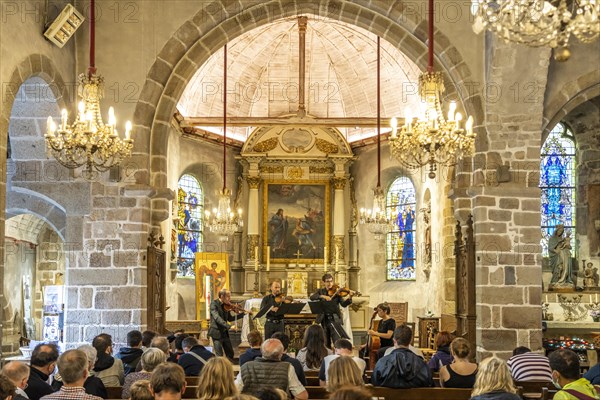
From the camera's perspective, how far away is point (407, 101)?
22.3m

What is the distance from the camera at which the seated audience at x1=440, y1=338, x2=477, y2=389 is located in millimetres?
7941

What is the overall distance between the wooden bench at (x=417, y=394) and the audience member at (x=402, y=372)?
181 millimetres

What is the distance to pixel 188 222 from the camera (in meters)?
23.5

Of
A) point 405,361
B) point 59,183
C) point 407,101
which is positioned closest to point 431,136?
point 405,361

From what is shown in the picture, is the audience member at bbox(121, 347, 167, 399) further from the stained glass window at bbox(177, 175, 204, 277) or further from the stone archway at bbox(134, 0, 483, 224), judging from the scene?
the stained glass window at bbox(177, 175, 204, 277)

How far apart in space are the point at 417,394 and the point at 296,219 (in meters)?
17.5

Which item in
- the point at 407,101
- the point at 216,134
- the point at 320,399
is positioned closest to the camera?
the point at 320,399

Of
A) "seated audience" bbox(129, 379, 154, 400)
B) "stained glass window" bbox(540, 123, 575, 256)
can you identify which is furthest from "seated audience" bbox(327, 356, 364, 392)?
"stained glass window" bbox(540, 123, 575, 256)

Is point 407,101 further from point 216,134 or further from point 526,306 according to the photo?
point 526,306

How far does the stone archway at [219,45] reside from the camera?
13.5 metres

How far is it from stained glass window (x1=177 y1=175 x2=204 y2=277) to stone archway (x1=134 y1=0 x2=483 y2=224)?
9.06m

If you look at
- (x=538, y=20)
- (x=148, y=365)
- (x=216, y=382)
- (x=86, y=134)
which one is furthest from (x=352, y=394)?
(x=86, y=134)

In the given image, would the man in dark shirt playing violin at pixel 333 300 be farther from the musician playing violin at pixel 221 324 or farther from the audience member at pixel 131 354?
the audience member at pixel 131 354

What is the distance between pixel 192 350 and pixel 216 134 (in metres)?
15.1
